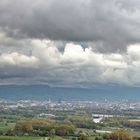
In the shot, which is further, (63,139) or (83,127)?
(83,127)

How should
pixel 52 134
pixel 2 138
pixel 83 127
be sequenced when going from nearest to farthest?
1. pixel 2 138
2. pixel 52 134
3. pixel 83 127

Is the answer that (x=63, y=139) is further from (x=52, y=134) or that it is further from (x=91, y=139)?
(x=52, y=134)

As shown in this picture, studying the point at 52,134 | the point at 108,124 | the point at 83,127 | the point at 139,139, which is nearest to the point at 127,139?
the point at 139,139

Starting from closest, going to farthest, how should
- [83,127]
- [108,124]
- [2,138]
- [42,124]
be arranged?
[2,138]
[42,124]
[83,127]
[108,124]

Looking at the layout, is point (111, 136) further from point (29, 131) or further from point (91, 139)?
point (29, 131)

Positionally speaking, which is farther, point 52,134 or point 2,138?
point 52,134

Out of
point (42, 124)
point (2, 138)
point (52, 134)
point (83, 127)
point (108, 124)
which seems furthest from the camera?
point (108, 124)

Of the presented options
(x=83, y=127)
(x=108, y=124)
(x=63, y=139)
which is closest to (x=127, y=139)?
(x=63, y=139)

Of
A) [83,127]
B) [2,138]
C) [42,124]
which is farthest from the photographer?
[83,127]

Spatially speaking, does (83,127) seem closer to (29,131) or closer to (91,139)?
(29,131)
